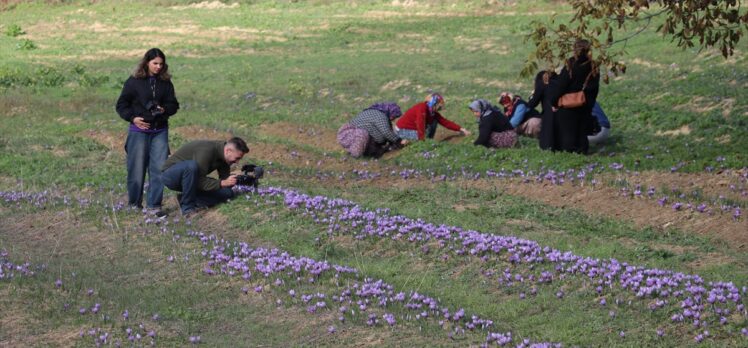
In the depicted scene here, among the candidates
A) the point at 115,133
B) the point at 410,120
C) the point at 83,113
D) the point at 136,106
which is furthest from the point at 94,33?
the point at 136,106

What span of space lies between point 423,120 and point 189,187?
6634 mm

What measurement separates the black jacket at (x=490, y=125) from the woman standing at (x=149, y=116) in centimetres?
630

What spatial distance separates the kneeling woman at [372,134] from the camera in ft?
57.5

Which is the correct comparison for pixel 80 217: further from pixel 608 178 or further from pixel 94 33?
pixel 94 33

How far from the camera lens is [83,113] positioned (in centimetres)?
2461

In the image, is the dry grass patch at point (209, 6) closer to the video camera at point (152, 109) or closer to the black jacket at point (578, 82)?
the black jacket at point (578, 82)

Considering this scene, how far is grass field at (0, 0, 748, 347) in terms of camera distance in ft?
27.5

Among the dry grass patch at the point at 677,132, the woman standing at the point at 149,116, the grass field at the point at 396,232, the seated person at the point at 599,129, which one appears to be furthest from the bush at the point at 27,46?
the woman standing at the point at 149,116

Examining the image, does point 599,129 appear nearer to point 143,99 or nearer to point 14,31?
point 143,99

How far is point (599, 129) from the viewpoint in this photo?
1738cm

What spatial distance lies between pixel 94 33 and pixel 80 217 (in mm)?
34171

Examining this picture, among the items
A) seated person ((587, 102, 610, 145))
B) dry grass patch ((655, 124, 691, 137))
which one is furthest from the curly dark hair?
dry grass patch ((655, 124, 691, 137))

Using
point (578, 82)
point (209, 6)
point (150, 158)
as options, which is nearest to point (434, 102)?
point (578, 82)

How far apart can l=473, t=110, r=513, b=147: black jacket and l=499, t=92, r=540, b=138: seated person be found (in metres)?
0.90
